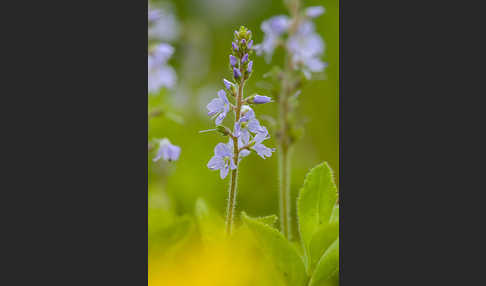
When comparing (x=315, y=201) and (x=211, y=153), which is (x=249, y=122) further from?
(x=211, y=153)

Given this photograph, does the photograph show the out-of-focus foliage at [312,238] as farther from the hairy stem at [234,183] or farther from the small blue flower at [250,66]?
the small blue flower at [250,66]

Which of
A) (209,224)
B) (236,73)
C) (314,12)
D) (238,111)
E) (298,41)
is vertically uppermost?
(314,12)

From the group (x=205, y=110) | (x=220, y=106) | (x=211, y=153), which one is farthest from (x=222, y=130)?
(x=205, y=110)

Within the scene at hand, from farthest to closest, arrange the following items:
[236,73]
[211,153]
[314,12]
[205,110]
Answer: [205,110] → [211,153] → [314,12] → [236,73]

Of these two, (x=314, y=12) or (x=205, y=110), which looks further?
(x=205, y=110)

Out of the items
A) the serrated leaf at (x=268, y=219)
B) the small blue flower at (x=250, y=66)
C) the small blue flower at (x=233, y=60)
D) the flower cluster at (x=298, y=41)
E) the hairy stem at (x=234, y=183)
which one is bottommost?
the serrated leaf at (x=268, y=219)

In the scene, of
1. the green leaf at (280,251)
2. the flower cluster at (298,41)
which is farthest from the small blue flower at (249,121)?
the flower cluster at (298,41)

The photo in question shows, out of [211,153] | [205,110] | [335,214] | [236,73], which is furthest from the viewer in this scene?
[205,110]
